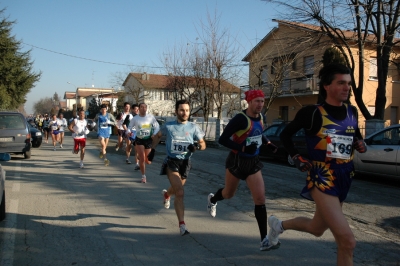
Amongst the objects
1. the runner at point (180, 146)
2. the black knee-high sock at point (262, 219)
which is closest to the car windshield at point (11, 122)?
the runner at point (180, 146)

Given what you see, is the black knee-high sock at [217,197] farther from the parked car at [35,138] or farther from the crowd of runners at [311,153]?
the parked car at [35,138]

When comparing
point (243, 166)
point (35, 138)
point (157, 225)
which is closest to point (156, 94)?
point (35, 138)

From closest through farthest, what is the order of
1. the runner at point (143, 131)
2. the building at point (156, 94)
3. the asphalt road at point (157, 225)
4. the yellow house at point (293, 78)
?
the asphalt road at point (157, 225) < the runner at point (143, 131) < the yellow house at point (293, 78) < the building at point (156, 94)

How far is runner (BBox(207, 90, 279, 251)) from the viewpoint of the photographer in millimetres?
4367

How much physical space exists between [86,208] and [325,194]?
4355 millimetres

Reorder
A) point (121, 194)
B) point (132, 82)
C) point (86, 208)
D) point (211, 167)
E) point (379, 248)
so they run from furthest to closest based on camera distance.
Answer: point (132, 82) < point (211, 167) < point (121, 194) < point (86, 208) < point (379, 248)

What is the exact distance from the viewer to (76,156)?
1445cm

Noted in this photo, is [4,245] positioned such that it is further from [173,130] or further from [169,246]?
[173,130]

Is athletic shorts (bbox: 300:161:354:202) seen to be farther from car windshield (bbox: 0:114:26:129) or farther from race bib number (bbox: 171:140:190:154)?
car windshield (bbox: 0:114:26:129)

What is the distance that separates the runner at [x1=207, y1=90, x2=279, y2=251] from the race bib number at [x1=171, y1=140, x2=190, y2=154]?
0.74 m

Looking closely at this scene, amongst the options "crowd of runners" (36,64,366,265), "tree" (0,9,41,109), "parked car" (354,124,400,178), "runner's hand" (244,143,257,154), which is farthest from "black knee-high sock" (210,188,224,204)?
"tree" (0,9,41,109)

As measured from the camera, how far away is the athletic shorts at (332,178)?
3223 mm

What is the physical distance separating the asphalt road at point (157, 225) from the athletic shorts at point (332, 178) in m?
1.16

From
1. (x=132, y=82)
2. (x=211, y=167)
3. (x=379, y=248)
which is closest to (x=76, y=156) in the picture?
(x=211, y=167)
